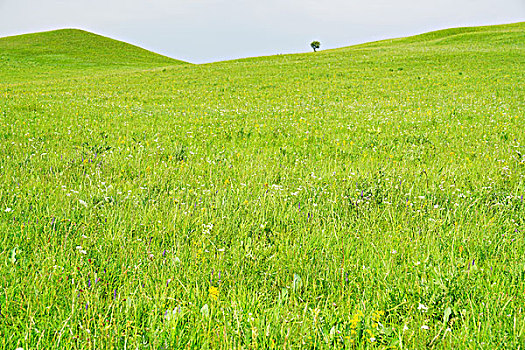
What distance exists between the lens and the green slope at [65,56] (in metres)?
49.2

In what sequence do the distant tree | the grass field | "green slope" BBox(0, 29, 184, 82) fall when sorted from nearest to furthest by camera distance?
the grass field
"green slope" BBox(0, 29, 184, 82)
the distant tree

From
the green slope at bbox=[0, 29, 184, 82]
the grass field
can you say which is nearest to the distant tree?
the green slope at bbox=[0, 29, 184, 82]

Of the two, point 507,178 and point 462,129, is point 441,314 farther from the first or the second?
point 462,129

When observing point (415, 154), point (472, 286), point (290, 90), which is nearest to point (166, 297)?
point (472, 286)

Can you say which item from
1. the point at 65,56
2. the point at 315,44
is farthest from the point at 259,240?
the point at 315,44

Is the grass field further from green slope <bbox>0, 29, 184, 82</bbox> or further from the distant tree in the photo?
the distant tree

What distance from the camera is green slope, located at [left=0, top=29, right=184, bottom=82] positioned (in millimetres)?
49188

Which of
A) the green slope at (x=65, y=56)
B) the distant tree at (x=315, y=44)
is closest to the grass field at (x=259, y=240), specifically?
the green slope at (x=65, y=56)

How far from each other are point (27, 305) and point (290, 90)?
2291 cm

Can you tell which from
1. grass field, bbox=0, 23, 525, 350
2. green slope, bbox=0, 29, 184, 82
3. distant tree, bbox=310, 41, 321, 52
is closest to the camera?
grass field, bbox=0, 23, 525, 350

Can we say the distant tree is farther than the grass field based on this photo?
Yes

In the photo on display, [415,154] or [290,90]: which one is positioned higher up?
[290,90]

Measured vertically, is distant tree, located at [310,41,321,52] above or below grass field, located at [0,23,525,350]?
above

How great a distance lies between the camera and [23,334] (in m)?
2.20
